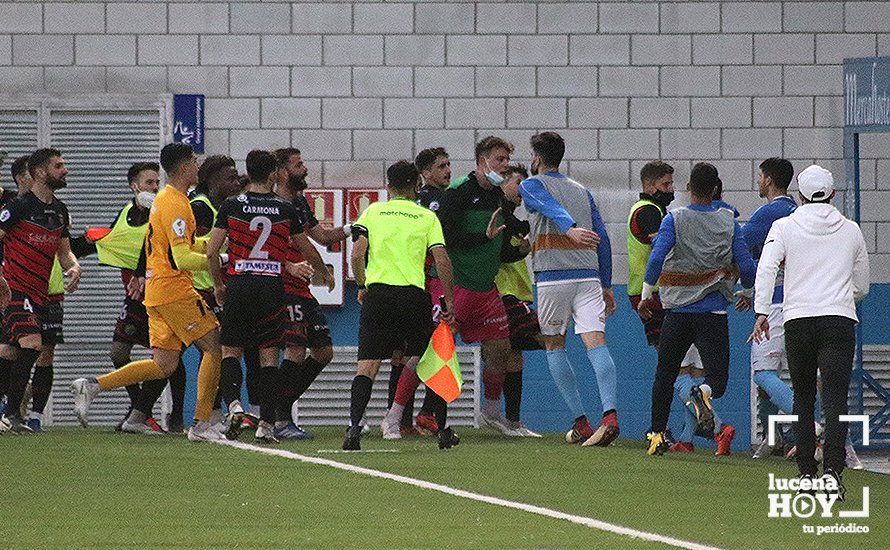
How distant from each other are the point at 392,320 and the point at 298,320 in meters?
1.77

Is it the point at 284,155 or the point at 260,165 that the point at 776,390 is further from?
the point at 284,155

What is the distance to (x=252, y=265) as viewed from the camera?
1165 cm

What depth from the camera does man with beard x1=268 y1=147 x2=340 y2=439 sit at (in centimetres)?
1277

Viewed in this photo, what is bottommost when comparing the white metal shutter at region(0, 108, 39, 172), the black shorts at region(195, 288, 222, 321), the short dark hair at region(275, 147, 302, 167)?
the black shorts at region(195, 288, 222, 321)

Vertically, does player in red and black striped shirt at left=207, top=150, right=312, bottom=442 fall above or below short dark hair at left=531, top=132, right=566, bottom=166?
below

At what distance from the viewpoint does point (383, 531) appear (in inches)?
283

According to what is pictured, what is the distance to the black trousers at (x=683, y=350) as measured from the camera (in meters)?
11.7

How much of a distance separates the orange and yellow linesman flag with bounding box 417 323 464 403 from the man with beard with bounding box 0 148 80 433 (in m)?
3.01

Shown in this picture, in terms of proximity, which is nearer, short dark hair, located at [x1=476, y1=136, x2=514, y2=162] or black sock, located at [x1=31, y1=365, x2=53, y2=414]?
short dark hair, located at [x1=476, y1=136, x2=514, y2=162]

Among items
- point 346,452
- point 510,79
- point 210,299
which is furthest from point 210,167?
point 510,79

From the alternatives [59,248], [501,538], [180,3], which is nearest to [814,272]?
[501,538]

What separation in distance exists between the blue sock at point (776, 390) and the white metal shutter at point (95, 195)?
6.27 meters

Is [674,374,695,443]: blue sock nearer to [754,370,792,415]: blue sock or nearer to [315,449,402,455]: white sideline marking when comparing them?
[754,370,792,415]: blue sock

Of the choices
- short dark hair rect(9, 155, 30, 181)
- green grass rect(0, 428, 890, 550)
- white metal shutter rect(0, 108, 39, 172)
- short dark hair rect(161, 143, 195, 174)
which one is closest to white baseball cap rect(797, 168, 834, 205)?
green grass rect(0, 428, 890, 550)
